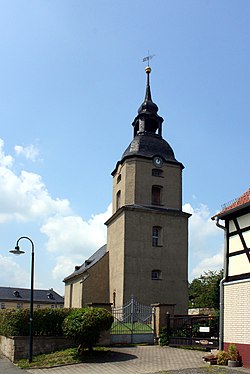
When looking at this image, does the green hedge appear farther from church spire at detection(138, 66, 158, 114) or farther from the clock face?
church spire at detection(138, 66, 158, 114)

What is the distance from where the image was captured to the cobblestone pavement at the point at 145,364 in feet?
49.1

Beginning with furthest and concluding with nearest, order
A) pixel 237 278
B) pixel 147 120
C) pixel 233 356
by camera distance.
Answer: pixel 147 120 → pixel 237 278 → pixel 233 356

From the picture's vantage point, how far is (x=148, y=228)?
3347 cm

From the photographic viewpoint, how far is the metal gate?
21413 millimetres

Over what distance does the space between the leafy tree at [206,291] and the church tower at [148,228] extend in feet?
69.9

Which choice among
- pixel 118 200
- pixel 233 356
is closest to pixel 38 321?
pixel 233 356

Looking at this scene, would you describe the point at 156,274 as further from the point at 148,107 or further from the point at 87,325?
the point at 87,325

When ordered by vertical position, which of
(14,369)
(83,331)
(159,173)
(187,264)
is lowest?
(14,369)

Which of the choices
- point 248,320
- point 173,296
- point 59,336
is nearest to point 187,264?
point 173,296

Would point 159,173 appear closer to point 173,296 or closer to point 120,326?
point 173,296

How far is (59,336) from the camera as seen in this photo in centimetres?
2012

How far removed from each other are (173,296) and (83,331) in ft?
52.7

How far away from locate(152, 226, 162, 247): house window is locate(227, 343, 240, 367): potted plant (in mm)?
18020

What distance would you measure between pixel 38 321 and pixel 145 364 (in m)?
5.96
